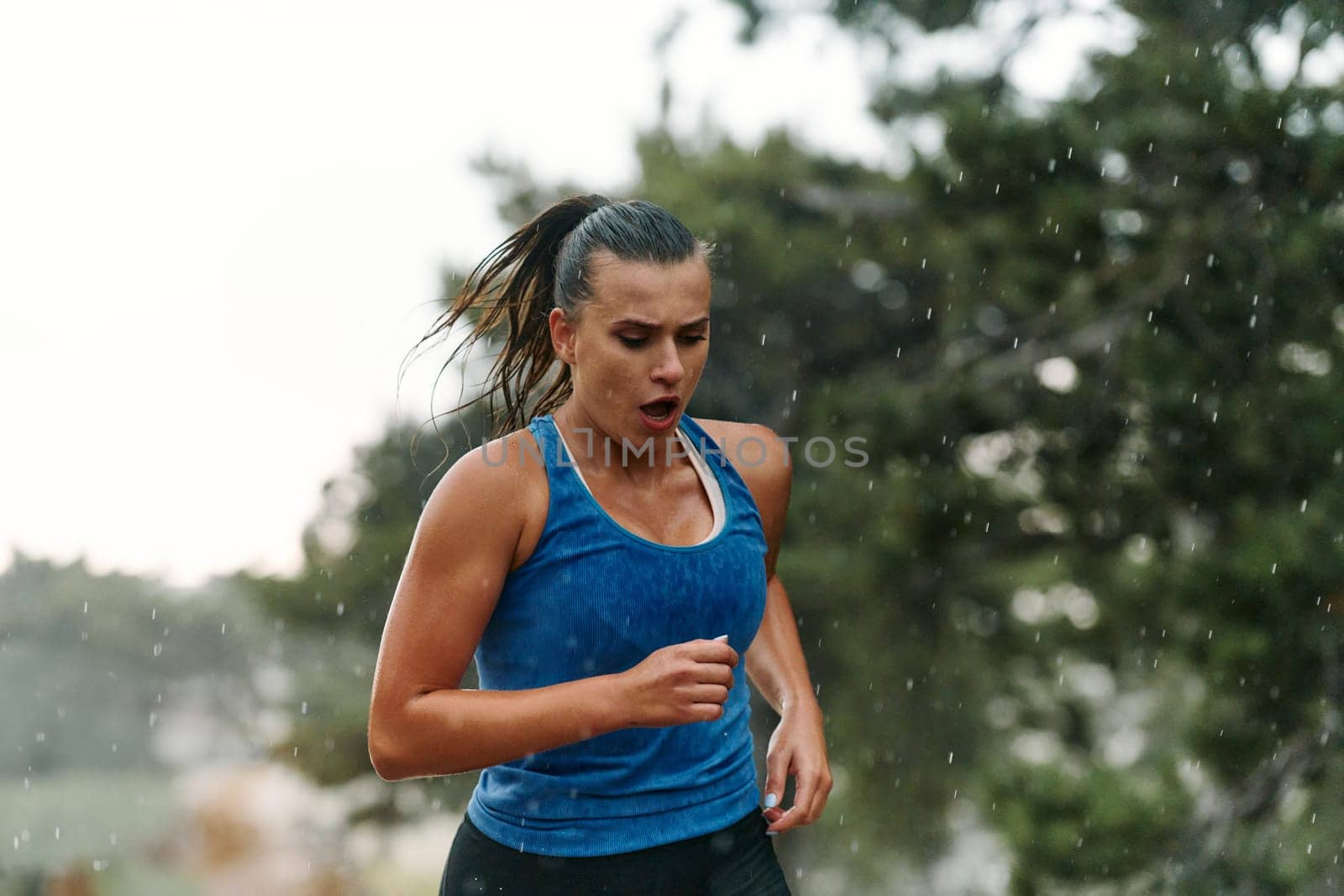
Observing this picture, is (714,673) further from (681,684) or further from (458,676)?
(458,676)

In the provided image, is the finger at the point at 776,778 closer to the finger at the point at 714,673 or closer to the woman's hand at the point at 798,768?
the woman's hand at the point at 798,768

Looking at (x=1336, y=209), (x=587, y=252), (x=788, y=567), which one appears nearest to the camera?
(x=587, y=252)

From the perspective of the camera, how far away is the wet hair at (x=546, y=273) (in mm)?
1675

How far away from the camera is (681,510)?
5.81ft

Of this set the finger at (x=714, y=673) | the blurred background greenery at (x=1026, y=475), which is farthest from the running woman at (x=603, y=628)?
the blurred background greenery at (x=1026, y=475)

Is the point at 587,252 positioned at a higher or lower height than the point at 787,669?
higher

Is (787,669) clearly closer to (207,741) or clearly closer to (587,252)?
(587,252)

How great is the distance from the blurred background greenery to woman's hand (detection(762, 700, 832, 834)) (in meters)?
2.84

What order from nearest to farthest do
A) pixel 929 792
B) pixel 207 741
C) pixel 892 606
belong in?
1. pixel 892 606
2. pixel 929 792
3. pixel 207 741

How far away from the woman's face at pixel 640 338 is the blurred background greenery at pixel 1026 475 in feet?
10.7

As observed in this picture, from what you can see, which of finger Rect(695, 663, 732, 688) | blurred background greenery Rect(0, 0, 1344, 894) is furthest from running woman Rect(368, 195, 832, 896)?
blurred background greenery Rect(0, 0, 1344, 894)

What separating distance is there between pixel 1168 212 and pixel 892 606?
386 cm

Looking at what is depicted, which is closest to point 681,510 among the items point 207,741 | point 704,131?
point 704,131

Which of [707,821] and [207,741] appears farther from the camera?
[207,741]
